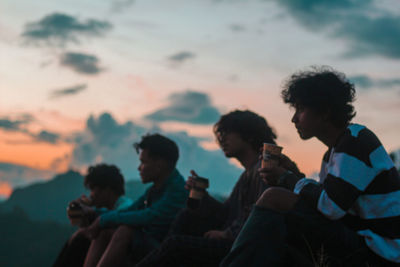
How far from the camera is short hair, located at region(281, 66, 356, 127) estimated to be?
3.29 m

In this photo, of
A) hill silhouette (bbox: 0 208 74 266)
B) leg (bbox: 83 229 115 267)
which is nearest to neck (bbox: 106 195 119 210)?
leg (bbox: 83 229 115 267)

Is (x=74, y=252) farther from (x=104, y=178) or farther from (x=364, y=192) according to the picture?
(x=364, y=192)

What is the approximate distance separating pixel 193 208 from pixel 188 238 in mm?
952

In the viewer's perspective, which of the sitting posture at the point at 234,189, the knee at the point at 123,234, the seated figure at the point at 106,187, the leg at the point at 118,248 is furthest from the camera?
the seated figure at the point at 106,187

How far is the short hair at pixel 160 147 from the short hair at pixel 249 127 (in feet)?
3.35

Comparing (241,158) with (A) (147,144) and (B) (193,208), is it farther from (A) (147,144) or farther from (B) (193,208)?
(A) (147,144)

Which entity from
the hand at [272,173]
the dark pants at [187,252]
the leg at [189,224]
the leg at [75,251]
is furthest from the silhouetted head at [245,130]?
→ the leg at [75,251]

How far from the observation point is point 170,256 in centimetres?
367

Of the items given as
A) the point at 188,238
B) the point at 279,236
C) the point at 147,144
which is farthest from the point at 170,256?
the point at 147,144

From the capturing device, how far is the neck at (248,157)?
15.7 feet

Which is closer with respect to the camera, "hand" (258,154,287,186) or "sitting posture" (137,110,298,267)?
"hand" (258,154,287,186)

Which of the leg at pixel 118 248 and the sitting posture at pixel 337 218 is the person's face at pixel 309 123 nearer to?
the sitting posture at pixel 337 218

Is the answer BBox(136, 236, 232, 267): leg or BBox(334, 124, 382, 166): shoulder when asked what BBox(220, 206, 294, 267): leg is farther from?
BBox(136, 236, 232, 267): leg

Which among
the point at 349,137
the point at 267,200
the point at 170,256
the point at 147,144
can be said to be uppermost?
the point at 147,144
